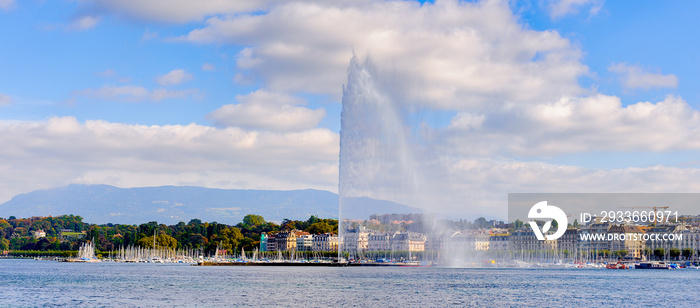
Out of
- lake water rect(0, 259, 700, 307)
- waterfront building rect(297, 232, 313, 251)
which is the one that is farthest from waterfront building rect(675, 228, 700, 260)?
lake water rect(0, 259, 700, 307)

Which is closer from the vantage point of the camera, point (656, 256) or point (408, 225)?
point (408, 225)

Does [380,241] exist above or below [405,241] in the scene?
below

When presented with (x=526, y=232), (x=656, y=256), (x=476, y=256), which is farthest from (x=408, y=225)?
(x=656, y=256)

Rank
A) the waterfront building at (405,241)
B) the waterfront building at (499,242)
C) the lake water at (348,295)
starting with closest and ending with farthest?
the lake water at (348,295)
the waterfront building at (405,241)
the waterfront building at (499,242)

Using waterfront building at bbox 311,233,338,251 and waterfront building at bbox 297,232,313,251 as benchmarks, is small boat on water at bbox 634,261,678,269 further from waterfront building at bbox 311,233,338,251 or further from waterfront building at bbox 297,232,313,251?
waterfront building at bbox 297,232,313,251

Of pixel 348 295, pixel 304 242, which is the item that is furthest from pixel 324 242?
pixel 348 295

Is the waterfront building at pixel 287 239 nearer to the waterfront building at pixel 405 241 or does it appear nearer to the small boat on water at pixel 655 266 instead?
the waterfront building at pixel 405 241

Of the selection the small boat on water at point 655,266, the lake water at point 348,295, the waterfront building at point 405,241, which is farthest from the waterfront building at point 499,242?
the lake water at point 348,295

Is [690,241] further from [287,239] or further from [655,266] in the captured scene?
[287,239]

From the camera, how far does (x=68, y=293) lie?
47500 millimetres

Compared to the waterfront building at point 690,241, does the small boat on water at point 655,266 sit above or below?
below

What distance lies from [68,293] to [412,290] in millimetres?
22324

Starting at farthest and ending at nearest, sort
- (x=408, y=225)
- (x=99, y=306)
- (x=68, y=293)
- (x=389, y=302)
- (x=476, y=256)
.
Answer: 1. (x=408, y=225)
2. (x=476, y=256)
3. (x=68, y=293)
4. (x=389, y=302)
5. (x=99, y=306)

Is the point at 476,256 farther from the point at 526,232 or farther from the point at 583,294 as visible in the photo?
the point at 583,294
